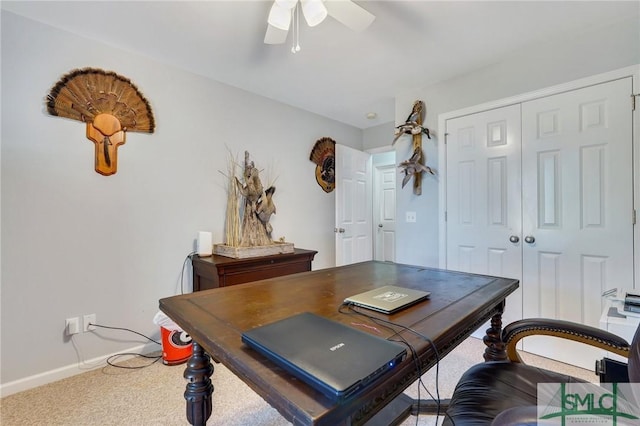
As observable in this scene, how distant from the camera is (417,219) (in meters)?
2.94

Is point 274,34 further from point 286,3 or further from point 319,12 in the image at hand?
point 319,12

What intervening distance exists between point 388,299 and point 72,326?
2.22m

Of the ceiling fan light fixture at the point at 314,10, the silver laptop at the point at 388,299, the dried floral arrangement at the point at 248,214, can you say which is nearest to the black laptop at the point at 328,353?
the silver laptop at the point at 388,299

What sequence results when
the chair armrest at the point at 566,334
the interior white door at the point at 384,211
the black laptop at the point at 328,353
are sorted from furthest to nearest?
the interior white door at the point at 384,211 < the chair armrest at the point at 566,334 < the black laptop at the point at 328,353

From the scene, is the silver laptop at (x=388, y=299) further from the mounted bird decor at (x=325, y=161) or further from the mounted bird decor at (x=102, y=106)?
the mounted bird decor at (x=325, y=161)

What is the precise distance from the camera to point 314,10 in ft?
4.79

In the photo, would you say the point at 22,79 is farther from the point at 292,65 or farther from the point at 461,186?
the point at 461,186

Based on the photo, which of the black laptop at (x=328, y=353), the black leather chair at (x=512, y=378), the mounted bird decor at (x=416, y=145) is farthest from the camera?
the mounted bird decor at (x=416, y=145)

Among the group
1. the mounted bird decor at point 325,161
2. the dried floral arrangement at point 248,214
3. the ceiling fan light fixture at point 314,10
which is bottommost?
the dried floral arrangement at point 248,214

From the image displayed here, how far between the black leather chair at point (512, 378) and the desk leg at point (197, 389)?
0.86 meters

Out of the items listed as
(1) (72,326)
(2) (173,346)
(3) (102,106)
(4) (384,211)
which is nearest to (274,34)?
(3) (102,106)

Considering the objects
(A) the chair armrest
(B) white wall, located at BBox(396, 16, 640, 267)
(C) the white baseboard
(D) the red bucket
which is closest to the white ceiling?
(B) white wall, located at BBox(396, 16, 640, 267)

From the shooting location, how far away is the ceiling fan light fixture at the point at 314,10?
1.43m

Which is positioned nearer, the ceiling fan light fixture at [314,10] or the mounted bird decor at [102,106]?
the ceiling fan light fixture at [314,10]
